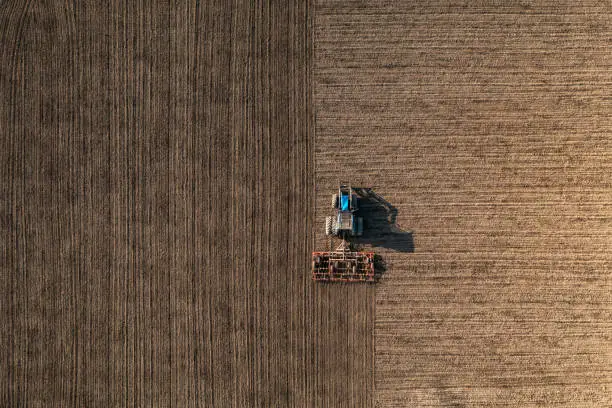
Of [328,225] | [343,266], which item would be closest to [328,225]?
[328,225]

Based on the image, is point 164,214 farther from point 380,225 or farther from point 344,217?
point 380,225

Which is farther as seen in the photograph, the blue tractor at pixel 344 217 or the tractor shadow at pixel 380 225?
the tractor shadow at pixel 380 225

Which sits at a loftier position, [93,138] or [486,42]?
[486,42]

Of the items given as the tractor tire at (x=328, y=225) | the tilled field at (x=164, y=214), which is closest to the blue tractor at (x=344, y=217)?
the tractor tire at (x=328, y=225)

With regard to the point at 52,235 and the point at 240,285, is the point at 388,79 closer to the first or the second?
the point at 240,285

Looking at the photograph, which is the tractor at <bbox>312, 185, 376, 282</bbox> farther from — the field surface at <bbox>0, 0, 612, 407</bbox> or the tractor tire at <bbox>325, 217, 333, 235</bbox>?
the field surface at <bbox>0, 0, 612, 407</bbox>

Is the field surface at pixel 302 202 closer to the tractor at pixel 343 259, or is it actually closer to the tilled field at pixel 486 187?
the tilled field at pixel 486 187

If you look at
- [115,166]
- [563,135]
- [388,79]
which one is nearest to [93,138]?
[115,166]
